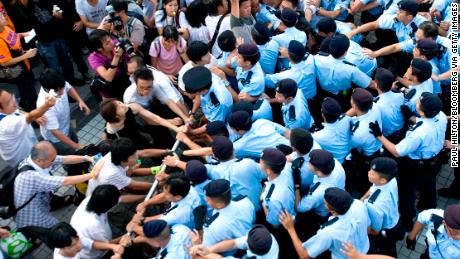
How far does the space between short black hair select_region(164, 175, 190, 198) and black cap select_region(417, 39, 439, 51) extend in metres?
3.37

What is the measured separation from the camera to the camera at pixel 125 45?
5.97 m

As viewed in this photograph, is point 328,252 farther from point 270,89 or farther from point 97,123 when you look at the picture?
point 97,123

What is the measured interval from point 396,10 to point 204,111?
10.8 ft

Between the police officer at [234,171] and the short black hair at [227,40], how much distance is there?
5.43 feet

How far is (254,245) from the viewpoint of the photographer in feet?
12.4

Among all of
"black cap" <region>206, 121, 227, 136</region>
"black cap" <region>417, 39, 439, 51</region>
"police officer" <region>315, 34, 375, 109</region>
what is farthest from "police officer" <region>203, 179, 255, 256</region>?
"black cap" <region>417, 39, 439, 51</region>

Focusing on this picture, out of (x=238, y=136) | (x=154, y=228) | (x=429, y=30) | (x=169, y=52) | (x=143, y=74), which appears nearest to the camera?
(x=154, y=228)

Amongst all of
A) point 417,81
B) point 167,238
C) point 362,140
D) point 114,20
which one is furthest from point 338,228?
point 114,20

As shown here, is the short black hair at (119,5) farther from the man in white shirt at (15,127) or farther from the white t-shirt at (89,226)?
the white t-shirt at (89,226)

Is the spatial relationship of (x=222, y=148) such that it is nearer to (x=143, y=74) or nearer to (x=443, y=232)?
(x=143, y=74)

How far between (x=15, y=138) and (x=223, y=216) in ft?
9.36

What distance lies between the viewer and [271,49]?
6.11 meters

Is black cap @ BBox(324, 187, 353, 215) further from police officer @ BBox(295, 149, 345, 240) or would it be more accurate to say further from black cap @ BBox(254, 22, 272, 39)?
black cap @ BBox(254, 22, 272, 39)

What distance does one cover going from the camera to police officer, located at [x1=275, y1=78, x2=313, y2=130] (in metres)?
5.14
